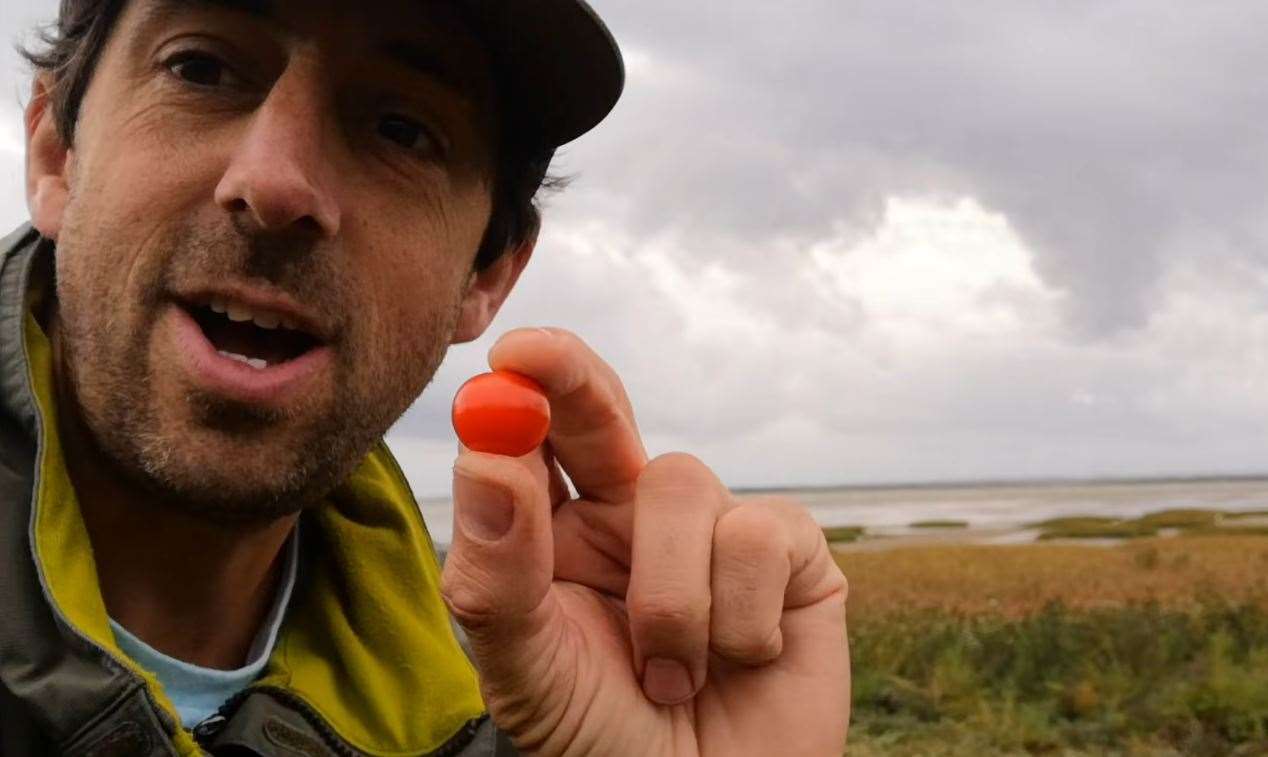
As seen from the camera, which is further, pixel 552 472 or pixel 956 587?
pixel 956 587

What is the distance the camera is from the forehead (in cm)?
230

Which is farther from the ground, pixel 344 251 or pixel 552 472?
pixel 344 251

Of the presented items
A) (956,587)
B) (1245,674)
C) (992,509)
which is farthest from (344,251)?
(992,509)

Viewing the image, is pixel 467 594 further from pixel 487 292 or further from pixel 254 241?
pixel 487 292

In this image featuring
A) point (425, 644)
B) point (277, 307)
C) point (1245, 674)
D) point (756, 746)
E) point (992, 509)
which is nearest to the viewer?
point (756, 746)

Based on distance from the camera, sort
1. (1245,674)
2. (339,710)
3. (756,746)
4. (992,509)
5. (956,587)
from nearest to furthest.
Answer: (756,746) < (339,710) < (1245,674) < (956,587) < (992,509)

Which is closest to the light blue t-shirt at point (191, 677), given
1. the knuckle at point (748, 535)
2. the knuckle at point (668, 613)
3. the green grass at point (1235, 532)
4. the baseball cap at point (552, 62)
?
the knuckle at point (668, 613)

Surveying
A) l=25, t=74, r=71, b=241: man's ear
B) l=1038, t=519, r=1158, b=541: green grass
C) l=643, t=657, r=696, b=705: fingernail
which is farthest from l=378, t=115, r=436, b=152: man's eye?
l=1038, t=519, r=1158, b=541: green grass

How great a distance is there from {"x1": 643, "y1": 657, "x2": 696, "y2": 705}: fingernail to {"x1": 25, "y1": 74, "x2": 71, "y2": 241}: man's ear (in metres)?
1.67

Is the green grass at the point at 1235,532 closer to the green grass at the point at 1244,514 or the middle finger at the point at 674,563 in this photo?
the green grass at the point at 1244,514

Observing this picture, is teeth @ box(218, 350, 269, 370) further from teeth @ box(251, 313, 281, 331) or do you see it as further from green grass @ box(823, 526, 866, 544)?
green grass @ box(823, 526, 866, 544)

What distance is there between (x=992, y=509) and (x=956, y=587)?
8797 centimetres

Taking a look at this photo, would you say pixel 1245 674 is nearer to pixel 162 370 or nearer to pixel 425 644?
pixel 425 644

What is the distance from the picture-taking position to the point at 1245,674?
436 inches
